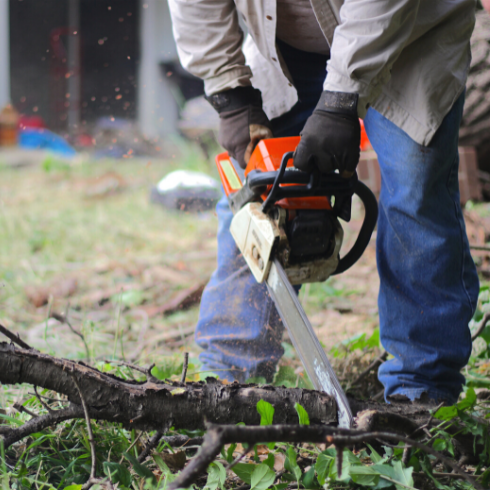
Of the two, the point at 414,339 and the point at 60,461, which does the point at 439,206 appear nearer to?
the point at 414,339

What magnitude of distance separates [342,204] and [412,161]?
265 mm

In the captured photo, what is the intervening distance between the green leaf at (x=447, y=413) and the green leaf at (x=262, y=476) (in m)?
0.51

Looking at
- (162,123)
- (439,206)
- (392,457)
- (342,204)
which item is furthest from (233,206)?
(162,123)

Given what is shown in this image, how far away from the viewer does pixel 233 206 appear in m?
1.85

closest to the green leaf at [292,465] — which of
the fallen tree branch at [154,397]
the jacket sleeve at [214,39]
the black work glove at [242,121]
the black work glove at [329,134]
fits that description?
the fallen tree branch at [154,397]

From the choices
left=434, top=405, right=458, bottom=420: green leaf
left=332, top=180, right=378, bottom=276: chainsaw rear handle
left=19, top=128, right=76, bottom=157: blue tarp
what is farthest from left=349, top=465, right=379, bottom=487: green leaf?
left=19, top=128, right=76, bottom=157: blue tarp

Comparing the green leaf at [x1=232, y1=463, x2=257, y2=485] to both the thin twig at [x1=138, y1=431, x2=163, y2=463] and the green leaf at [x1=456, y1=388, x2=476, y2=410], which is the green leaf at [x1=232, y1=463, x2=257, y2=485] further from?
the green leaf at [x1=456, y1=388, x2=476, y2=410]

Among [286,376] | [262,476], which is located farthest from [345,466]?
[286,376]

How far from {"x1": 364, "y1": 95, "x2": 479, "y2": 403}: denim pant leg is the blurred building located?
326 inches

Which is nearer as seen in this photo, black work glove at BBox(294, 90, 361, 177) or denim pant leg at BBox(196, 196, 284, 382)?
black work glove at BBox(294, 90, 361, 177)

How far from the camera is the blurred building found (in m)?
9.85

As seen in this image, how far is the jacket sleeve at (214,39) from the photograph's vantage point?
185 centimetres

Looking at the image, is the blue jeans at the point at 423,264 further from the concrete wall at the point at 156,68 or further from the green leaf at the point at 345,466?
the concrete wall at the point at 156,68

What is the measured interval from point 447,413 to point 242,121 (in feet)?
3.97
